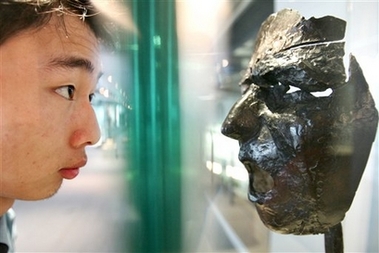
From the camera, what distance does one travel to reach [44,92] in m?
0.41

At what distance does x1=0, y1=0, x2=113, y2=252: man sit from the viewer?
1.26ft

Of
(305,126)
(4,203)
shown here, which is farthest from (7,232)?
(305,126)

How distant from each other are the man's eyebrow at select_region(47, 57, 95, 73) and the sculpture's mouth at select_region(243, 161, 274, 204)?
0.69 ft

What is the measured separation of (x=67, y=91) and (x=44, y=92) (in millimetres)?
32

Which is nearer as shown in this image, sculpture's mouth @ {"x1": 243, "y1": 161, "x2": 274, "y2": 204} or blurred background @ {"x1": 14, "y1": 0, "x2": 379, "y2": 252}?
sculpture's mouth @ {"x1": 243, "y1": 161, "x2": 274, "y2": 204}

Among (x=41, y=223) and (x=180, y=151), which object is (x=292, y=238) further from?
(x=41, y=223)

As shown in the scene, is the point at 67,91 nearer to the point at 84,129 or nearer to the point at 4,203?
the point at 84,129

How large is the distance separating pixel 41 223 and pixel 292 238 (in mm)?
446

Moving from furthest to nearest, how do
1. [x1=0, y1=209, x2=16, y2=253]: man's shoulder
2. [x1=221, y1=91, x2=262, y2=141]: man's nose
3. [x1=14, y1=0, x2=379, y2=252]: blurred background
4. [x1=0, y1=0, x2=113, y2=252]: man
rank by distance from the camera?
[x1=14, y1=0, x2=379, y2=252]: blurred background → [x1=0, y1=209, x2=16, y2=253]: man's shoulder → [x1=221, y1=91, x2=262, y2=141]: man's nose → [x1=0, y1=0, x2=113, y2=252]: man

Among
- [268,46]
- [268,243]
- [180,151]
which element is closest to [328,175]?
[268,46]

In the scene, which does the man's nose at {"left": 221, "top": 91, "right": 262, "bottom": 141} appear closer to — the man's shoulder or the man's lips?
the man's lips

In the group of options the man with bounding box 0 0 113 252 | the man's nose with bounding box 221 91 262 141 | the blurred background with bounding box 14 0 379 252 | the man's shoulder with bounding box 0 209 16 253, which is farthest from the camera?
the blurred background with bounding box 14 0 379 252

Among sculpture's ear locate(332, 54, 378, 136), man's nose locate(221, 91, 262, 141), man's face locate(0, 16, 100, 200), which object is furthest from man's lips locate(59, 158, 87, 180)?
sculpture's ear locate(332, 54, 378, 136)

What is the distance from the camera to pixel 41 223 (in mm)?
767
